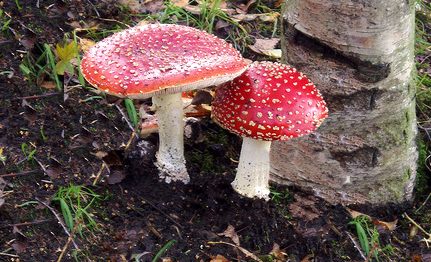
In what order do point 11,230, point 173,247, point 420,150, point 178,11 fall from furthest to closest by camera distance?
point 178,11 → point 420,150 → point 173,247 → point 11,230

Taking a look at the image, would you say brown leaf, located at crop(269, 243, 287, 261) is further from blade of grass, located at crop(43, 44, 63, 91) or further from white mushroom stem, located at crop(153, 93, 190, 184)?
blade of grass, located at crop(43, 44, 63, 91)

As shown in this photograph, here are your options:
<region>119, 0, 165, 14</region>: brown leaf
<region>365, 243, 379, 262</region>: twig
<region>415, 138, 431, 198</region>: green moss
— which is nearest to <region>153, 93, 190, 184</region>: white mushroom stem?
<region>365, 243, 379, 262</region>: twig

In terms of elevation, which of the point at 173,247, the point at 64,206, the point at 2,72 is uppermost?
the point at 2,72

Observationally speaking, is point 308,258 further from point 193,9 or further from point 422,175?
point 193,9

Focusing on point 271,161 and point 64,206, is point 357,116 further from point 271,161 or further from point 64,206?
point 64,206

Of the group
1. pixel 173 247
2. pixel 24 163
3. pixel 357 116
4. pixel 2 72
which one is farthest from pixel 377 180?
pixel 2 72

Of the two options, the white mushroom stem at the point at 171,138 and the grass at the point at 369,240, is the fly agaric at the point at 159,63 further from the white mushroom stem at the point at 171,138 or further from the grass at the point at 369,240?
the grass at the point at 369,240
